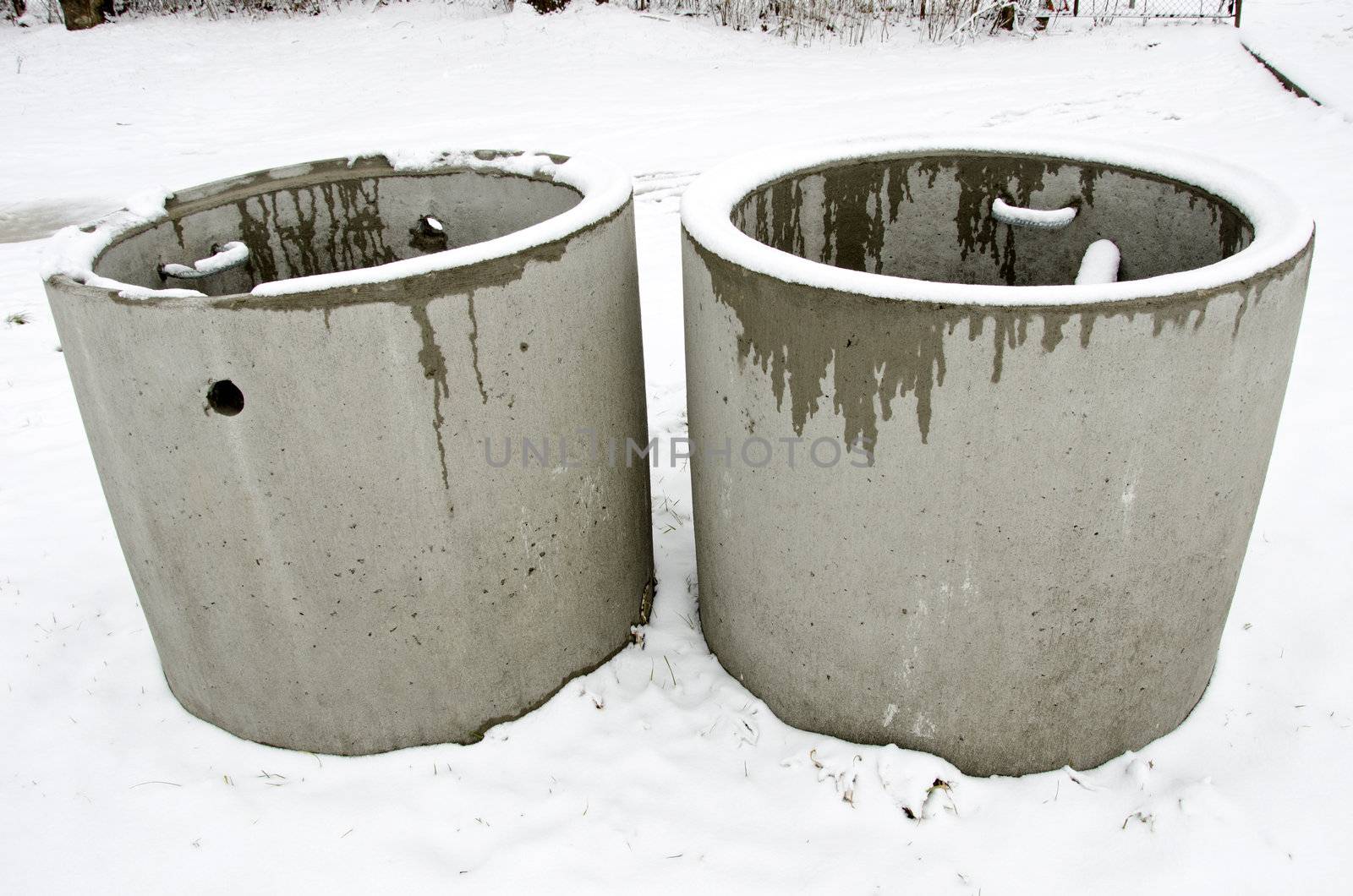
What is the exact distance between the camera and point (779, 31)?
11.3m

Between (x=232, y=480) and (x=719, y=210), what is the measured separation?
1.12m

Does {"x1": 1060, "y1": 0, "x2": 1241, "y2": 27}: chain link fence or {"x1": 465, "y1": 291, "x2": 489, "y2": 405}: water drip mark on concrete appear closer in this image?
{"x1": 465, "y1": 291, "x2": 489, "y2": 405}: water drip mark on concrete

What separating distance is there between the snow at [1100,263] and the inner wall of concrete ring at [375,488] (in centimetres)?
114

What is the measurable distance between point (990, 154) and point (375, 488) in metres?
1.79

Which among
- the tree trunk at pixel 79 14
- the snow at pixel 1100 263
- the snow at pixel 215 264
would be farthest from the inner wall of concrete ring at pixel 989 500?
the tree trunk at pixel 79 14

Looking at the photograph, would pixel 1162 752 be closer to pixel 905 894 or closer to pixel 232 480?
Answer: pixel 905 894

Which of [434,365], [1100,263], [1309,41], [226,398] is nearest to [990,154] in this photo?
[1100,263]

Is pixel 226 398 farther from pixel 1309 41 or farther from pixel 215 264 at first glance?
pixel 1309 41

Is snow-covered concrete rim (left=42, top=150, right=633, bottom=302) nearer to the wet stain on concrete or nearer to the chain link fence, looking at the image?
the wet stain on concrete

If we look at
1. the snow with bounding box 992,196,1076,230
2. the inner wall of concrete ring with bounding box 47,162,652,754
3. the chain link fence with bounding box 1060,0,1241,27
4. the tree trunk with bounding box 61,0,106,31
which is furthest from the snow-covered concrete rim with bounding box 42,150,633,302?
the tree trunk with bounding box 61,0,106,31

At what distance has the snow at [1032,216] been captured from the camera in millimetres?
2580

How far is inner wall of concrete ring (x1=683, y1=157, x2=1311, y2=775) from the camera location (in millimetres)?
1646

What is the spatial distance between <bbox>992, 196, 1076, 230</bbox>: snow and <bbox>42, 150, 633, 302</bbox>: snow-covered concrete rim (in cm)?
102

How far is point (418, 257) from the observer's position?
7.09 feet
